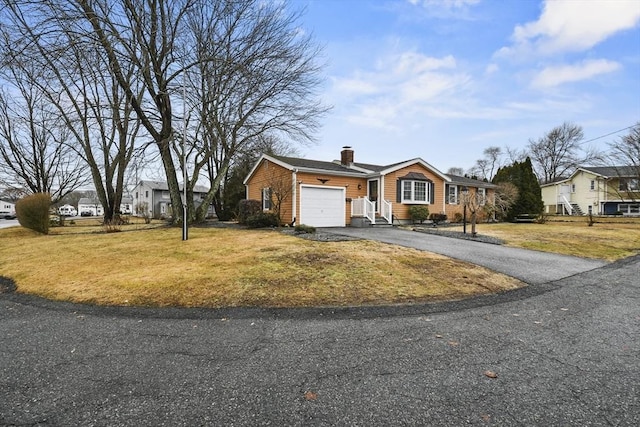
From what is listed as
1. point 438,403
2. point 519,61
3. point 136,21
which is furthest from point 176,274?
point 519,61

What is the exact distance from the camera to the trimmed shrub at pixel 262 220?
1543 cm

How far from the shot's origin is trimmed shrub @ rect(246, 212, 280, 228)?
15.4 metres

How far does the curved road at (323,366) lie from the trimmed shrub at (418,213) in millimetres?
14443

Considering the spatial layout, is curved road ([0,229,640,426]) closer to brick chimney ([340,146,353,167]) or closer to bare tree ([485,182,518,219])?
brick chimney ([340,146,353,167])

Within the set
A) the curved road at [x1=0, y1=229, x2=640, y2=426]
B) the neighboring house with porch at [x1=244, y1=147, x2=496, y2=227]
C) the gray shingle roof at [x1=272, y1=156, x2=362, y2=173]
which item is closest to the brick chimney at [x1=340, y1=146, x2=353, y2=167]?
the neighboring house with porch at [x1=244, y1=147, x2=496, y2=227]

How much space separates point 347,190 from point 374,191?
1.72 m

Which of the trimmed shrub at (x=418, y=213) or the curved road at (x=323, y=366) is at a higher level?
the trimmed shrub at (x=418, y=213)

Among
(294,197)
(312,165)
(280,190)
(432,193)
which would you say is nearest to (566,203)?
(432,193)

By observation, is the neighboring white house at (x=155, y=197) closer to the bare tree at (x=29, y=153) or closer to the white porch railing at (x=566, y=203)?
the bare tree at (x=29, y=153)

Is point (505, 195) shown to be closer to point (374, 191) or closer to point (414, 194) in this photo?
point (414, 194)

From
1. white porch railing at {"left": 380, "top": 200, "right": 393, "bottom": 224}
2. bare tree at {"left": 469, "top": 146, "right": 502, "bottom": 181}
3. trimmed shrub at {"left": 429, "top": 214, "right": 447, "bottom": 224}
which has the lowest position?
trimmed shrub at {"left": 429, "top": 214, "right": 447, "bottom": 224}

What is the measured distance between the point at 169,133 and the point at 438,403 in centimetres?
1772

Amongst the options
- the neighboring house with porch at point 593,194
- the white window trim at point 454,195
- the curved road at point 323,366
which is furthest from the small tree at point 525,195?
the curved road at point 323,366

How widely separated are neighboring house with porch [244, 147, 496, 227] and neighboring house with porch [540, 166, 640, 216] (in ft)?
85.7
